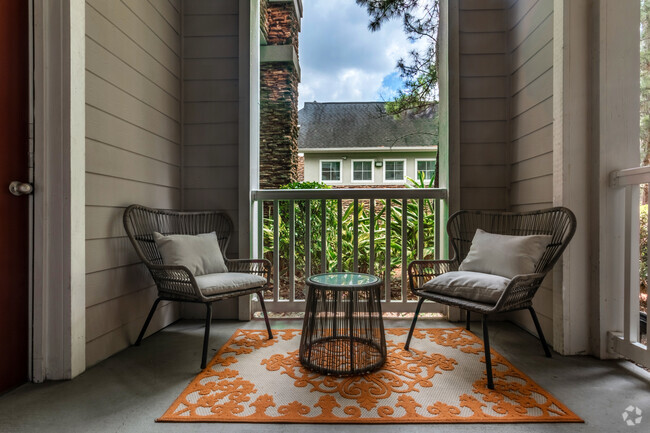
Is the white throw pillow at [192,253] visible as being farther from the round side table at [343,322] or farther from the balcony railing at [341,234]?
the round side table at [343,322]

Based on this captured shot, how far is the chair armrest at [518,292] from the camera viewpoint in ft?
5.16

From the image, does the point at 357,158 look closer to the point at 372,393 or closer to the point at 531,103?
the point at 531,103

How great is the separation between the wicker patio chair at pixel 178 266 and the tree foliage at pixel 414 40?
1.74 m

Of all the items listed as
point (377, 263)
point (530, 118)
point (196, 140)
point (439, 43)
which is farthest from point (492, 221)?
point (196, 140)

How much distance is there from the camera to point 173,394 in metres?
1.48

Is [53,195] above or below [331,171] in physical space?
below

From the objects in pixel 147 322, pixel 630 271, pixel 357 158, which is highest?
pixel 357 158

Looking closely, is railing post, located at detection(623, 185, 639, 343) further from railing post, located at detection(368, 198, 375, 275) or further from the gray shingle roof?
railing post, located at detection(368, 198, 375, 275)

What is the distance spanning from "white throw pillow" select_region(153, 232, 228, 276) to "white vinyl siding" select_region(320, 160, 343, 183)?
1245mm

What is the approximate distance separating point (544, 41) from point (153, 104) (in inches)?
102

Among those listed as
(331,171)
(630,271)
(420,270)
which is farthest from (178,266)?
(630,271)

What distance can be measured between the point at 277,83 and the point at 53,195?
1.94 metres

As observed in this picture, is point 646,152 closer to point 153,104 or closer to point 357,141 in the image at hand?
point 357,141

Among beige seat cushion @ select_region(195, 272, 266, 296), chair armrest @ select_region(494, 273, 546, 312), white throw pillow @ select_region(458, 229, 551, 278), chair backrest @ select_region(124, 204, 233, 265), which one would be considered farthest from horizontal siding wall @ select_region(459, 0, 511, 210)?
chair backrest @ select_region(124, 204, 233, 265)
